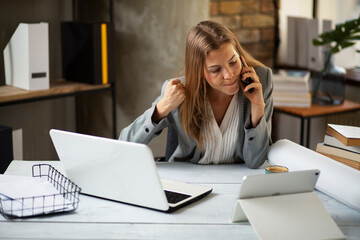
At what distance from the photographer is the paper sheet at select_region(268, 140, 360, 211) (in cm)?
148

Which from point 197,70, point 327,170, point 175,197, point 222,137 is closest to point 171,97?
point 197,70

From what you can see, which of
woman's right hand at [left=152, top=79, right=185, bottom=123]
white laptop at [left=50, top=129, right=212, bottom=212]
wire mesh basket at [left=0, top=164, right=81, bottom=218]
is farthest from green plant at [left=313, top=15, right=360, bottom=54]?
wire mesh basket at [left=0, top=164, right=81, bottom=218]

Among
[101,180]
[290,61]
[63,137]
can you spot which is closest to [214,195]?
[101,180]

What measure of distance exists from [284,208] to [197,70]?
0.69 m

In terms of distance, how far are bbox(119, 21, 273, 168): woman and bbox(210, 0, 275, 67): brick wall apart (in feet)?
4.91

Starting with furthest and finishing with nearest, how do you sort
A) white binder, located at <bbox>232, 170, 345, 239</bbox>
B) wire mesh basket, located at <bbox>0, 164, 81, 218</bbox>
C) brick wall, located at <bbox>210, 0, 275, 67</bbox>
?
brick wall, located at <bbox>210, 0, 275, 67</bbox> → wire mesh basket, located at <bbox>0, 164, 81, 218</bbox> → white binder, located at <bbox>232, 170, 345, 239</bbox>

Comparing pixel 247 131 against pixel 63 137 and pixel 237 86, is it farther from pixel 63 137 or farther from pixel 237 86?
pixel 63 137

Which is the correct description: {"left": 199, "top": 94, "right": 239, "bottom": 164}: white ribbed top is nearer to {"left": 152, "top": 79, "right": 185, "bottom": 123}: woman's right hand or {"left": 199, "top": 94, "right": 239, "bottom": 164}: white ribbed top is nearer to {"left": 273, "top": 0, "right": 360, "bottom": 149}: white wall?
{"left": 152, "top": 79, "right": 185, "bottom": 123}: woman's right hand

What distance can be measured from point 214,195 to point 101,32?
1.55 meters

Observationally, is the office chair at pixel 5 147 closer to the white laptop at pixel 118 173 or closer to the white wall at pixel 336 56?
the white laptop at pixel 118 173

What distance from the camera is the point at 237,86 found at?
182 centimetres

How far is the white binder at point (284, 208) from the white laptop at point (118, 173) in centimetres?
22

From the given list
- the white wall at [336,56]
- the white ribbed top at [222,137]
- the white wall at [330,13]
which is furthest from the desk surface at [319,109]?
the white ribbed top at [222,137]

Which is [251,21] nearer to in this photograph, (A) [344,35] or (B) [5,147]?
(A) [344,35]
